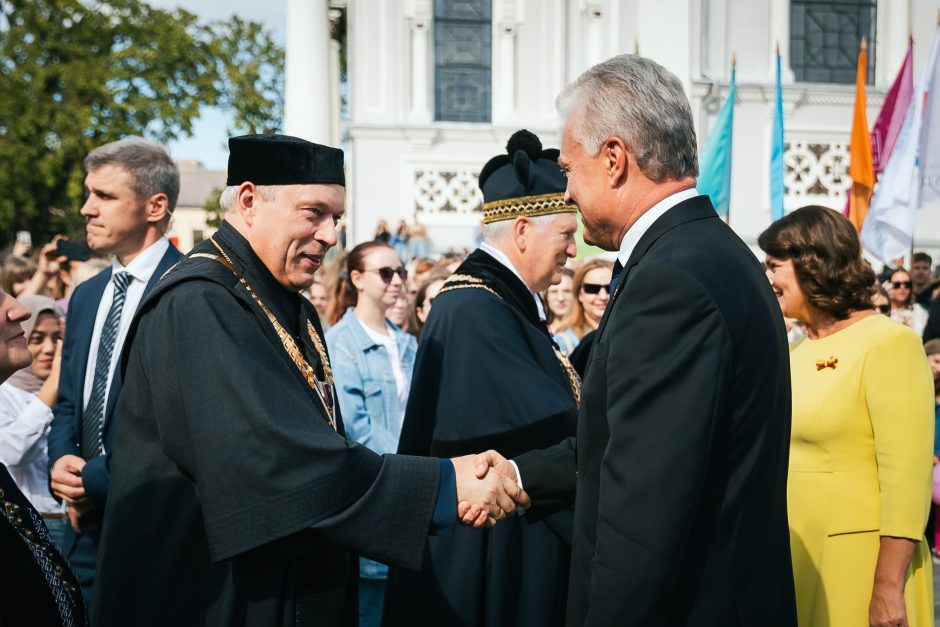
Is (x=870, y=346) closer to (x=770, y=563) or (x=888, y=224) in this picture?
(x=770, y=563)

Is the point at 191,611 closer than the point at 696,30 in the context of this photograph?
Yes

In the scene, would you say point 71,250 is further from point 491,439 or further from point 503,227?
point 491,439

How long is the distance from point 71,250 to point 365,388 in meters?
5.72

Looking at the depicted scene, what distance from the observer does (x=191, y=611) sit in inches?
117

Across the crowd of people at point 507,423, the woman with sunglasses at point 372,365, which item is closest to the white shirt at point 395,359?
the woman with sunglasses at point 372,365

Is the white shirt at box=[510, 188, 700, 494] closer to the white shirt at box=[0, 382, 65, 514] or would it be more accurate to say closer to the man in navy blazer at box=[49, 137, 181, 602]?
the man in navy blazer at box=[49, 137, 181, 602]

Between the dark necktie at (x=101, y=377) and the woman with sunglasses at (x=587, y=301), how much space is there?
296cm

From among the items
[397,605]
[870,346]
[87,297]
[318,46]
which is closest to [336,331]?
[87,297]

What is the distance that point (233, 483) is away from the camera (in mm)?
2840

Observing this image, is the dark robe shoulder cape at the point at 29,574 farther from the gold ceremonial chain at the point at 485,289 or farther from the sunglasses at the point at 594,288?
the sunglasses at the point at 594,288

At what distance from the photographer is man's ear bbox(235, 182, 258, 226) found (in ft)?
10.9

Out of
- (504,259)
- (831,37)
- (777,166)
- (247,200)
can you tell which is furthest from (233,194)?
(831,37)

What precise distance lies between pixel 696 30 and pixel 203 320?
11566mm

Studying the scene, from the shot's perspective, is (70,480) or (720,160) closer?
(70,480)
